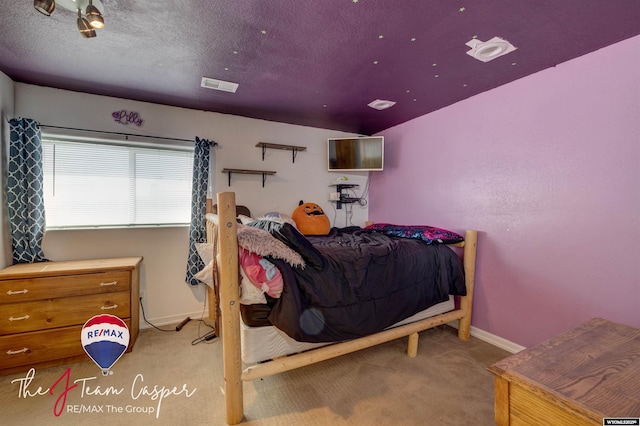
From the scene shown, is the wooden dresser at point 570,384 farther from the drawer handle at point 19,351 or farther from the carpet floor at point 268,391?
the drawer handle at point 19,351

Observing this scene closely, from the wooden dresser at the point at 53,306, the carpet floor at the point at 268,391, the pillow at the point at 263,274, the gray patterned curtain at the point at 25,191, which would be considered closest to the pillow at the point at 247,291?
the pillow at the point at 263,274

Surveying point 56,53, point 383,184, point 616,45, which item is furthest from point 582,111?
point 56,53

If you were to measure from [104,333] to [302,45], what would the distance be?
8.24 feet

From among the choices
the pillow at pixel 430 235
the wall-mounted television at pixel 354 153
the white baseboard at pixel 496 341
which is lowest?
the white baseboard at pixel 496 341

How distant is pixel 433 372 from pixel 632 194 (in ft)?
5.50

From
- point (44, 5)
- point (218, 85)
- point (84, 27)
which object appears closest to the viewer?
point (44, 5)

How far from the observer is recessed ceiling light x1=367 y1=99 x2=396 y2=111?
263 centimetres

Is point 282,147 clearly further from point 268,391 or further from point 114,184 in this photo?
point 268,391

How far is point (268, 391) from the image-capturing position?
173 cm

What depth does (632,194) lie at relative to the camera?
64.6 inches

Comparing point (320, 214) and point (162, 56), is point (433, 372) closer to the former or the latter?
point (320, 214)

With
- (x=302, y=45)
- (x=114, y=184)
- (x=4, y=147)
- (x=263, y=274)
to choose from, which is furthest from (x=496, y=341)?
(x=4, y=147)

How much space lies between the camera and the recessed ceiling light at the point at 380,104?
2.63m

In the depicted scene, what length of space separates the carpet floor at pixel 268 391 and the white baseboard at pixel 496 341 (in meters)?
0.06
